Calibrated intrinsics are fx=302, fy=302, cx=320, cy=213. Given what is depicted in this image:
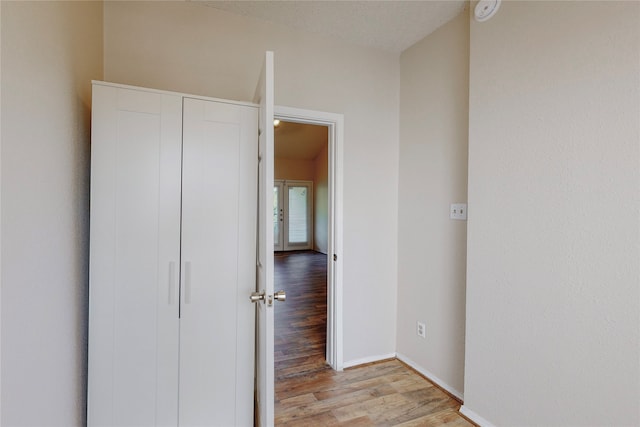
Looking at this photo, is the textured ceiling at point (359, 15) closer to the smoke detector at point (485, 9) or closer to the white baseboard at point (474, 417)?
the smoke detector at point (485, 9)

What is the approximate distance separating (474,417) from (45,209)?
242 centimetres

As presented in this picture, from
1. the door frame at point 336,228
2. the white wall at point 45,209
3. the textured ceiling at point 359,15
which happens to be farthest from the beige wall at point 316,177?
the white wall at point 45,209

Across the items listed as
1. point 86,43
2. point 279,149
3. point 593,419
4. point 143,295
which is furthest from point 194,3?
point 279,149

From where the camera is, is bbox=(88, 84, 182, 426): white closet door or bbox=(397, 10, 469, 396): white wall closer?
bbox=(88, 84, 182, 426): white closet door

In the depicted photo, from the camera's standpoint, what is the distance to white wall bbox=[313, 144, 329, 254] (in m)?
8.27

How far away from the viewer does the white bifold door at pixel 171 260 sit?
139 centimetres

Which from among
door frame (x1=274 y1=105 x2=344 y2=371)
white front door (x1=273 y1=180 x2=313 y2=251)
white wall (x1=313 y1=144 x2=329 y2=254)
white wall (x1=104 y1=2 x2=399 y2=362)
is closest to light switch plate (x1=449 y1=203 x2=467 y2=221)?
white wall (x1=104 y1=2 x2=399 y2=362)

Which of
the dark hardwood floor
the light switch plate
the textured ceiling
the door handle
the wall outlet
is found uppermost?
the textured ceiling

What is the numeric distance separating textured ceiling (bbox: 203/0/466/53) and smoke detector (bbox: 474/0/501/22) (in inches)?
10.8

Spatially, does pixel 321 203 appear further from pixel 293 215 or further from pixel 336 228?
pixel 336 228

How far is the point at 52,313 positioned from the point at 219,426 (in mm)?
971

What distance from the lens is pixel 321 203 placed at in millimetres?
8602

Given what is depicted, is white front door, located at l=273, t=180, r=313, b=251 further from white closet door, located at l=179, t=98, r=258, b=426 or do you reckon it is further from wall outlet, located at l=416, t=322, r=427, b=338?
white closet door, located at l=179, t=98, r=258, b=426

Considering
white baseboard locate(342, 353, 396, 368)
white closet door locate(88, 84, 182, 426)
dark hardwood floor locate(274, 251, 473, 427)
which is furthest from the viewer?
white baseboard locate(342, 353, 396, 368)
